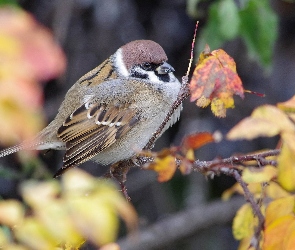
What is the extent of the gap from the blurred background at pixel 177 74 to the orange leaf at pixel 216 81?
9.11ft

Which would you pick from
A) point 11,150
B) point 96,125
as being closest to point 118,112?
point 96,125

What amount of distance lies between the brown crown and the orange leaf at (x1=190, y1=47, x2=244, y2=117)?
1443 millimetres

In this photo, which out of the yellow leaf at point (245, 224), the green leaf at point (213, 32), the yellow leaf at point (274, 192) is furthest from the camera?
the green leaf at point (213, 32)

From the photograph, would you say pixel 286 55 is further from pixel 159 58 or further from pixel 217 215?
pixel 159 58

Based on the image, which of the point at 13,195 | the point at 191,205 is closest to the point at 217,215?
the point at 191,205

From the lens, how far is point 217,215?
4746mm

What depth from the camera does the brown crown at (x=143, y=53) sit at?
11.1ft

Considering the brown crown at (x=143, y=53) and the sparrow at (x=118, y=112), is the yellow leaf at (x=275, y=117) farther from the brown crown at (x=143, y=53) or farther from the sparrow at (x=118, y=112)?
the brown crown at (x=143, y=53)

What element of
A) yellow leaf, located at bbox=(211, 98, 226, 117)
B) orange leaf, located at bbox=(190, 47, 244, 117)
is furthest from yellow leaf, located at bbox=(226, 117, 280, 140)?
yellow leaf, located at bbox=(211, 98, 226, 117)

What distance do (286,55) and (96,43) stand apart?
189cm

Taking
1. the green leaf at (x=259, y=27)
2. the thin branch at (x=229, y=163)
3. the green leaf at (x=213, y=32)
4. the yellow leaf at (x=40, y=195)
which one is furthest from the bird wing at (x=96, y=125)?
the yellow leaf at (x=40, y=195)

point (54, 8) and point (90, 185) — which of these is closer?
point (90, 185)

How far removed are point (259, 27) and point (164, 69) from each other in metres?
0.60

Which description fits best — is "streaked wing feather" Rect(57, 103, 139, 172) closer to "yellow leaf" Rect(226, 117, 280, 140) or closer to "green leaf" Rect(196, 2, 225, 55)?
"green leaf" Rect(196, 2, 225, 55)
